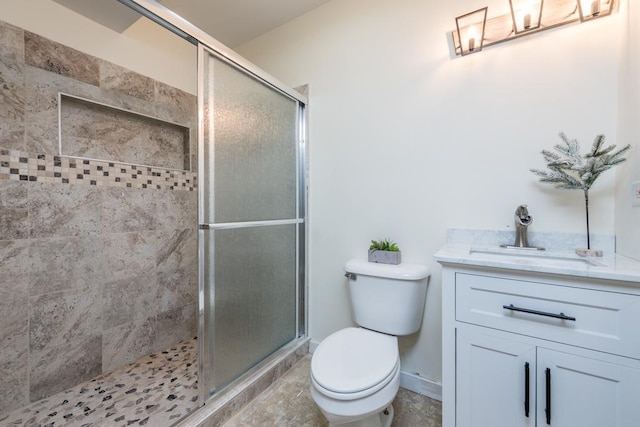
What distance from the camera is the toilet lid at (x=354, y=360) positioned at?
40.2 inches

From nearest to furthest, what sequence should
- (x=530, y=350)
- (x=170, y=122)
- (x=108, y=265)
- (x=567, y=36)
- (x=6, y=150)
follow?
(x=530, y=350)
(x=567, y=36)
(x=6, y=150)
(x=108, y=265)
(x=170, y=122)

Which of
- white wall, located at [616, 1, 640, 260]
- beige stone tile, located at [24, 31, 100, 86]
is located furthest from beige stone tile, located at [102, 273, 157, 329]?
white wall, located at [616, 1, 640, 260]

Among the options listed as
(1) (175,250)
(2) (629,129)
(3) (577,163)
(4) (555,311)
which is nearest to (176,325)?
(1) (175,250)

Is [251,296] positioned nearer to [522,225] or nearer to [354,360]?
[354,360]

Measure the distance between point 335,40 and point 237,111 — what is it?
36.3 inches

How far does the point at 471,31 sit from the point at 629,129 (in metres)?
0.80

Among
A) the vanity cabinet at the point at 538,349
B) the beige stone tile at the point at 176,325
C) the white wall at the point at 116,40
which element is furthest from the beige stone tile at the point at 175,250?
the vanity cabinet at the point at 538,349

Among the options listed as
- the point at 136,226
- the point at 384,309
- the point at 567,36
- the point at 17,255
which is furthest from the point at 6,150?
the point at 567,36

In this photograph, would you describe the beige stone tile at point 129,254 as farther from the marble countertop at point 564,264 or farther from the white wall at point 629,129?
the white wall at point 629,129

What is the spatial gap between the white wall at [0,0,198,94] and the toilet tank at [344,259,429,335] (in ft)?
6.71

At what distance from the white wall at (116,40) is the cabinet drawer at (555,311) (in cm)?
239

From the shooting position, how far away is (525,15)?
126 cm

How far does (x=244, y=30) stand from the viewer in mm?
2146

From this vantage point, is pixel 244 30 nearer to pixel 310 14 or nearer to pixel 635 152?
pixel 310 14
